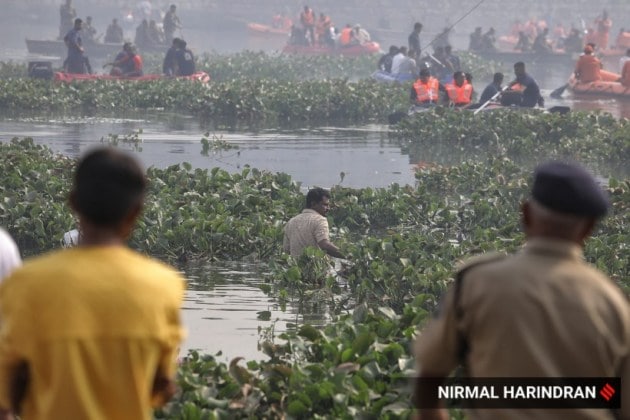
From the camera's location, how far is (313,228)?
38.8 feet

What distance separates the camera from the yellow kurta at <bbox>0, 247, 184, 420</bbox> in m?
3.67

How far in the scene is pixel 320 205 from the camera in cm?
1174

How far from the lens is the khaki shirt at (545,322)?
12.6 ft

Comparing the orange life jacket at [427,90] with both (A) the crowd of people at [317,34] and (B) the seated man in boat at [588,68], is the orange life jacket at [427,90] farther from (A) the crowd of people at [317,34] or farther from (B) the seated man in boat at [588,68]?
(A) the crowd of people at [317,34]

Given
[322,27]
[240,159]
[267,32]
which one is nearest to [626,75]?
[240,159]

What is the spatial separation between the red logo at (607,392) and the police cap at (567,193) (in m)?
0.49

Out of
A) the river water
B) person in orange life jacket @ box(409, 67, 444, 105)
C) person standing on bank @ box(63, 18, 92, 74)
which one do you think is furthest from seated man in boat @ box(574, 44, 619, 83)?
person standing on bank @ box(63, 18, 92, 74)

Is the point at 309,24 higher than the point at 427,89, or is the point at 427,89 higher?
the point at 309,24

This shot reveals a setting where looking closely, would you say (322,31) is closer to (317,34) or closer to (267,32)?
(317,34)

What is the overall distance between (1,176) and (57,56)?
101ft

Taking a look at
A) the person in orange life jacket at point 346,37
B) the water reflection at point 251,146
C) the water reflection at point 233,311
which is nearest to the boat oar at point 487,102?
the water reflection at point 251,146

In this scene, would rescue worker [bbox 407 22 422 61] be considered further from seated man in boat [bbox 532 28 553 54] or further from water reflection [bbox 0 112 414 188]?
seated man in boat [bbox 532 28 553 54]

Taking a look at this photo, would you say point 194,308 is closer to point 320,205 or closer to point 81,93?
point 320,205

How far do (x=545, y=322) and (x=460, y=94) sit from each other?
23550 mm
